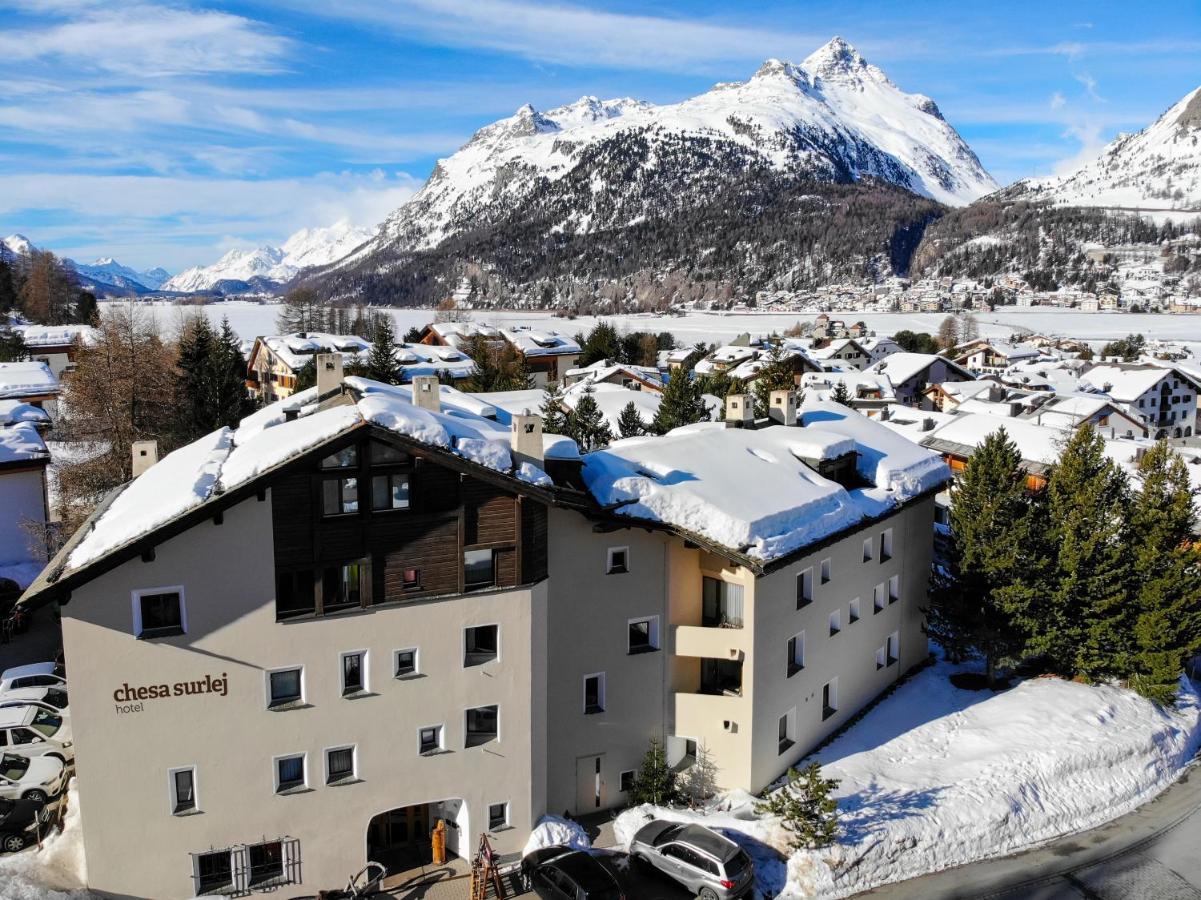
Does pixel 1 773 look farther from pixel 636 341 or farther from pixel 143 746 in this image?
pixel 636 341

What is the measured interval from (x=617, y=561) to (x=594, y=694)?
3.75 meters

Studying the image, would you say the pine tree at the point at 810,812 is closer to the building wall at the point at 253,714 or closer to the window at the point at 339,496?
the building wall at the point at 253,714

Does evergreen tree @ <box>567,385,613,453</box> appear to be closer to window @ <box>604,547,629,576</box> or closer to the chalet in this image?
the chalet

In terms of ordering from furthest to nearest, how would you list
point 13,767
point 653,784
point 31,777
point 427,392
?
point 427,392 < point 653,784 < point 13,767 < point 31,777

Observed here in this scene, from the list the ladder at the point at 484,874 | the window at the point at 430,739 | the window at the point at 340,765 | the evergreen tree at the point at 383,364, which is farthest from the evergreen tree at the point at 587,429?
the window at the point at 340,765

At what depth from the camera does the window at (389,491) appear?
795 inches

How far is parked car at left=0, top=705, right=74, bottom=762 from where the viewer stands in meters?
25.0

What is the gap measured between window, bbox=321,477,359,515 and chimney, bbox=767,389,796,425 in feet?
64.1

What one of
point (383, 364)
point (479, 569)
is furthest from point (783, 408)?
point (383, 364)

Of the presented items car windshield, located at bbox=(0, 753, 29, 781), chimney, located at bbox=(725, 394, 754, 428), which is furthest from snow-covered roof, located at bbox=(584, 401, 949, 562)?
car windshield, located at bbox=(0, 753, 29, 781)

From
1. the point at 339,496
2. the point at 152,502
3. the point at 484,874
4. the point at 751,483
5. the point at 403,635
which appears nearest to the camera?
the point at 152,502

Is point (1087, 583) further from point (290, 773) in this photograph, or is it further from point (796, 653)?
point (290, 773)

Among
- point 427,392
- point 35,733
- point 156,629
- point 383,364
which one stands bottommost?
point 35,733

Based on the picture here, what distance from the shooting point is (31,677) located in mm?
28859
